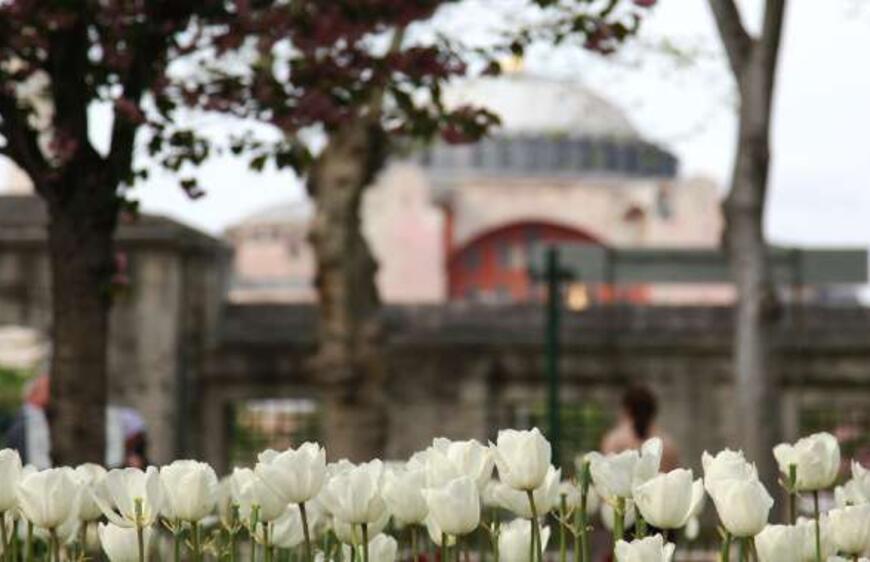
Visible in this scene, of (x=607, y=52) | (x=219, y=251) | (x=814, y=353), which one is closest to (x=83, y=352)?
(x=607, y=52)

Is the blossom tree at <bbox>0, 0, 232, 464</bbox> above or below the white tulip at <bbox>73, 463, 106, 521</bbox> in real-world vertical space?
above

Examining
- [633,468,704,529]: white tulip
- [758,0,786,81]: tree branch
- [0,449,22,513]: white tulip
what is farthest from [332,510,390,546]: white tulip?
[758,0,786,81]: tree branch

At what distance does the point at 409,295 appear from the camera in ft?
201

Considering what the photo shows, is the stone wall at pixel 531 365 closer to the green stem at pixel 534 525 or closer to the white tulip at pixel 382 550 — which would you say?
the white tulip at pixel 382 550

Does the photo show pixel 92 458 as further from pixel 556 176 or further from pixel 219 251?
pixel 556 176

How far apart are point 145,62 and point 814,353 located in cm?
1736

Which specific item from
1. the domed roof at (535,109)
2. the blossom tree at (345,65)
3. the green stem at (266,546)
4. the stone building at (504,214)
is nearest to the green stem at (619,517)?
the green stem at (266,546)

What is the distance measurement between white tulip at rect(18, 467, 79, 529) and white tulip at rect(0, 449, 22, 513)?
9 cm

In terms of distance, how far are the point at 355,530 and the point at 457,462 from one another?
0.26 metres

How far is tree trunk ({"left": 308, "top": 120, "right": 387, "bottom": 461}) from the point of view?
18.8m

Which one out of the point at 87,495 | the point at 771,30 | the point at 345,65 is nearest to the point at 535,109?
the point at 771,30

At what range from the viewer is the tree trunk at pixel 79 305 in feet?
23.6

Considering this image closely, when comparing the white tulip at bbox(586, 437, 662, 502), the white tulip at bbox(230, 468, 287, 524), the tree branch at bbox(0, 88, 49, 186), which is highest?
the tree branch at bbox(0, 88, 49, 186)

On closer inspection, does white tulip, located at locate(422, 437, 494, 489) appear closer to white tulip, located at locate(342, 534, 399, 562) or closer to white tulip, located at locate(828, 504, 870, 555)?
white tulip, located at locate(342, 534, 399, 562)
